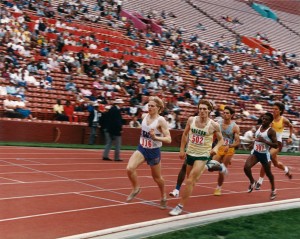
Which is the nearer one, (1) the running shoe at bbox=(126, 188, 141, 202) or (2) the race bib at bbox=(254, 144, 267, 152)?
(1) the running shoe at bbox=(126, 188, 141, 202)

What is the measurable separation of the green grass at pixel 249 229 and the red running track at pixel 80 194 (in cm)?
103

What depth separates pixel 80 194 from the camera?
10.6 meters

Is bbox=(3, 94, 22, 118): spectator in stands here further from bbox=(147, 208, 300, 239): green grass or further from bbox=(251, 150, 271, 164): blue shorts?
bbox=(147, 208, 300, 239): green grass

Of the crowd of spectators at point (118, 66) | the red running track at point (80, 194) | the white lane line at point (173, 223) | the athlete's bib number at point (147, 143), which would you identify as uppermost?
the crowd of spectators at point (118, 66)

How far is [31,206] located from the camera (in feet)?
29.6

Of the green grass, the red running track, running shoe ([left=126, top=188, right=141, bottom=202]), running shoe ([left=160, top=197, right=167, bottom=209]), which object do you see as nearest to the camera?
the green grass

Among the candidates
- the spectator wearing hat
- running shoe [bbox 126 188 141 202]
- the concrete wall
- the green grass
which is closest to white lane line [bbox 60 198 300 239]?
the green grass

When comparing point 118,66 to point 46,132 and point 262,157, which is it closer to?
point 46,132

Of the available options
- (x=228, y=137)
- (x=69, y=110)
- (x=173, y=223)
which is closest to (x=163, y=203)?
(x=173, y=223)

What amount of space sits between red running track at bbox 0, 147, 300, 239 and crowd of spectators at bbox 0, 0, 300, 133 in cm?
768

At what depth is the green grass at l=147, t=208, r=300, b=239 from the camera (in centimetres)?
746

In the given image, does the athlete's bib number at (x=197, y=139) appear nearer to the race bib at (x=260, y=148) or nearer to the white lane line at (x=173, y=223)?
the white lane line at (x=173, y=223)

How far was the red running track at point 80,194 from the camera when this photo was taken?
7.91m

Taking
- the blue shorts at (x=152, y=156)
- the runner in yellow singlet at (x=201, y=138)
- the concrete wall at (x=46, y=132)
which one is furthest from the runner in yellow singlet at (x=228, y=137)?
the concrete wall at (x=46, y=132)
